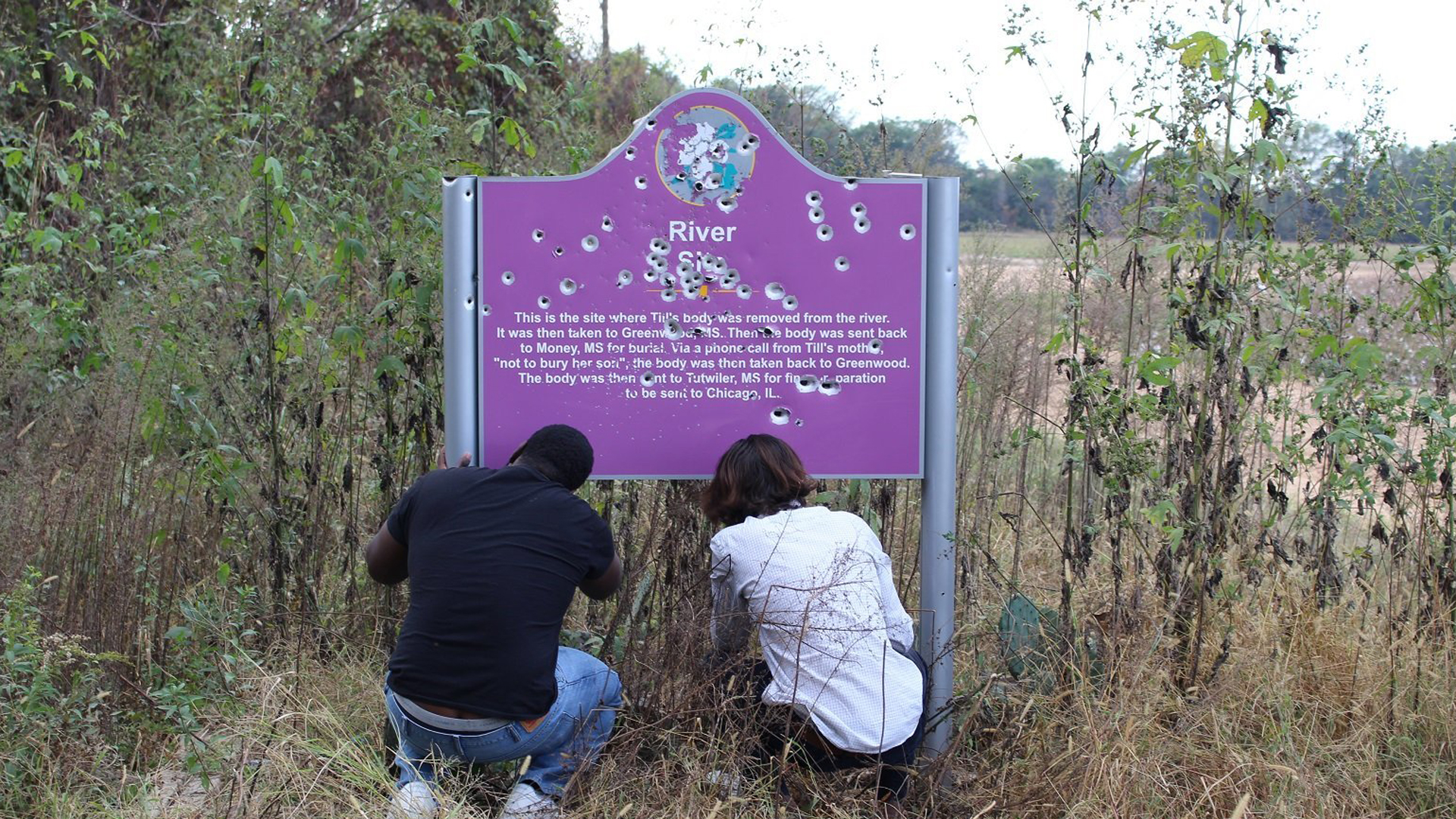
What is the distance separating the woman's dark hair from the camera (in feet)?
11.9

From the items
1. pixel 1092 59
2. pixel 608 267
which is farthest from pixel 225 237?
pixel 1092 59

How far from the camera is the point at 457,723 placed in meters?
3.36

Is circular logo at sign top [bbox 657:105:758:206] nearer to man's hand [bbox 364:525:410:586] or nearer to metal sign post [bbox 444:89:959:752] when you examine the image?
metal sign post [bbox 444:89:959:752]

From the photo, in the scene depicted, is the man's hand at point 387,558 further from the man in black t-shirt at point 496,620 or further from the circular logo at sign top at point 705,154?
the circular logo at sign top at point 705,154

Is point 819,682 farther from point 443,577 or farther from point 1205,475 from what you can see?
point 1205,475

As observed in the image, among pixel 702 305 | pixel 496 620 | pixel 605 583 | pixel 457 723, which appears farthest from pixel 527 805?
pixel 702 305

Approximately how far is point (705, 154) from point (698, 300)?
42cm

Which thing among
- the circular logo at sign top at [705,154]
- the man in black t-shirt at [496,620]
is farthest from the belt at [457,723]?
the circular logo at sign top at [705,154]

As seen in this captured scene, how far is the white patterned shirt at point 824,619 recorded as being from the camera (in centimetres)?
344

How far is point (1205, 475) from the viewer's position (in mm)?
4027

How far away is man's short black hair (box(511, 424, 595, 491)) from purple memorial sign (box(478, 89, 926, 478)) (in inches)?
6.5

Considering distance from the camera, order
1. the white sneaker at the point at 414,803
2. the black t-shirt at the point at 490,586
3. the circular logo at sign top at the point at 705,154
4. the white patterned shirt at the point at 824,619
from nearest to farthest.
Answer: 1. the white sneaker at the point at 414,803
2. the black t-shirt at the point at 490,586
3. the white patterned shirt at the point at 824,619
4. the circular logo at sign top at the point at 705,154

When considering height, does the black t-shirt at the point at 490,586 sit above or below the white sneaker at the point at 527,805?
above

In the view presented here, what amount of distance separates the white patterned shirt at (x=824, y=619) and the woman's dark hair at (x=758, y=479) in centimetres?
6
